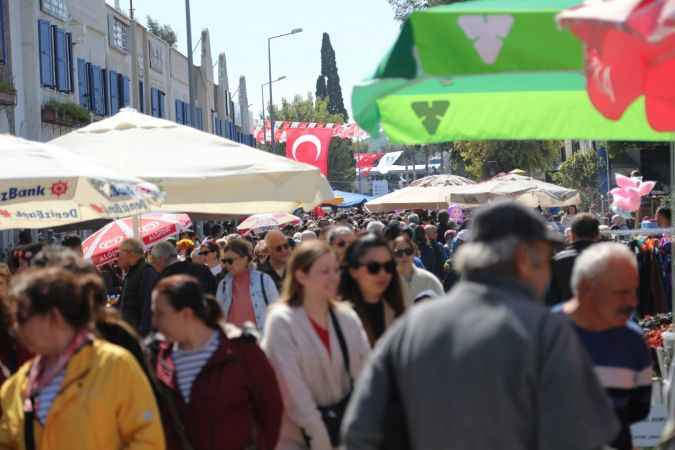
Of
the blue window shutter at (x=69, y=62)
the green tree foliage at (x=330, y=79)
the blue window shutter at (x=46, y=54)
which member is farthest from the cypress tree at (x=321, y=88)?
the blue window shutter at (x=46, y=54)

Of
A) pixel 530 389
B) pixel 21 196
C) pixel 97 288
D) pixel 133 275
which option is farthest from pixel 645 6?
pixel 133 275

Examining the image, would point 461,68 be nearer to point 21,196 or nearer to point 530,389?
point 530,389

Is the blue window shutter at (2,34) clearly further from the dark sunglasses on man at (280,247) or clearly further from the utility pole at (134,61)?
the dark sunglasses on man at (280,247)

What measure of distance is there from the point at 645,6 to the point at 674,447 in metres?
1.51

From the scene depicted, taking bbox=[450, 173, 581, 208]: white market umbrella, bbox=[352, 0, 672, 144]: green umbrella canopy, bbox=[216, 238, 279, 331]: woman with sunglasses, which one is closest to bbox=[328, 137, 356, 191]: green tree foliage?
bbox=[450, 173, 581, 208]: white market umbrella

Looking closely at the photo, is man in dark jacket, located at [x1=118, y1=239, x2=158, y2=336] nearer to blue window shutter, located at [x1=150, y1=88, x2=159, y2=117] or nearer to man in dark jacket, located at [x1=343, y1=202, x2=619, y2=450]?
man in dark jacket, located at [x1=343, y1=202, x2=619, y2=450]

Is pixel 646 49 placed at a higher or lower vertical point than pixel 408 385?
higher

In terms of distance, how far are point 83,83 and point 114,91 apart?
3573mm

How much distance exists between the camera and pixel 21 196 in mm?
7730

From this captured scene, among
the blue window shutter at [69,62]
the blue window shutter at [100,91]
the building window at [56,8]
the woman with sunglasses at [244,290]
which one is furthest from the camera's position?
the blue window shutter at [100,91]

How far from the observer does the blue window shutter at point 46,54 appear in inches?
1138

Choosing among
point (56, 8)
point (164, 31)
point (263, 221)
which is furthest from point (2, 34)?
point (164, 31)

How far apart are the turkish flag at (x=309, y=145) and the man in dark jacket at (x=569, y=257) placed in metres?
17.4

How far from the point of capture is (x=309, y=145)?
2633 cm
